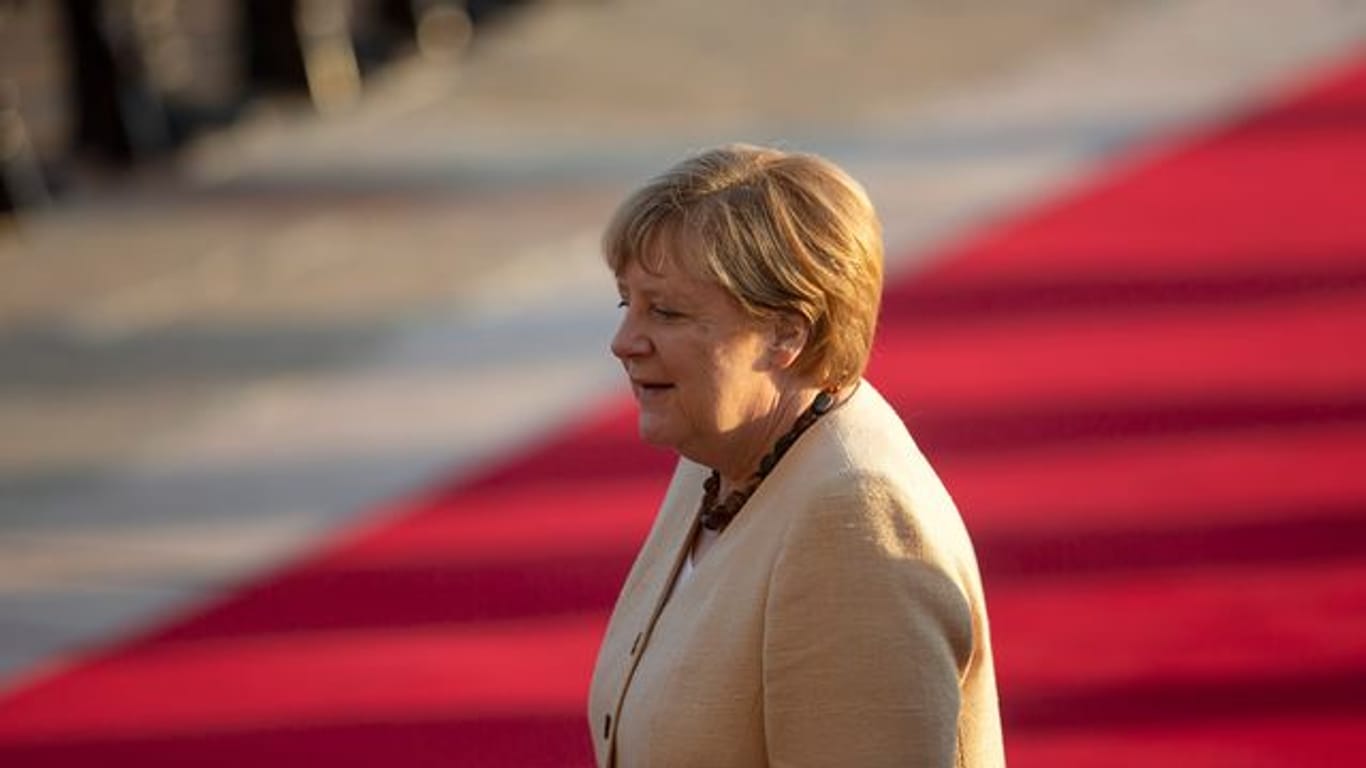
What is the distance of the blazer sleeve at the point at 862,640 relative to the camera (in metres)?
2.90

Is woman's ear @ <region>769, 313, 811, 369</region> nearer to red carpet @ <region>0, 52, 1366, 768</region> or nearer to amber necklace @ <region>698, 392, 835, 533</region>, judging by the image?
amber necklace @ <region>698, 392, 835, 533</region>

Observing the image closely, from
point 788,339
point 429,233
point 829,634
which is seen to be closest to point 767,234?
point 788,339

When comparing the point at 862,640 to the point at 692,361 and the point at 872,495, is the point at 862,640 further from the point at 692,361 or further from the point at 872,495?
the point at 692,361

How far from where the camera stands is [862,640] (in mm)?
2900

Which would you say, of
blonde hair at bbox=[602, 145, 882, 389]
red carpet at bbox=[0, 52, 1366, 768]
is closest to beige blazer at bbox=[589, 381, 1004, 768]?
blonde hair at bbox=[602, 145, 882, 389]

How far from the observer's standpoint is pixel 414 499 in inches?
278

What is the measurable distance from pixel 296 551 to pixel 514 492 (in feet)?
1.77

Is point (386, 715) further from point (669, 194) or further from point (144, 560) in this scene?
point (669, 194)

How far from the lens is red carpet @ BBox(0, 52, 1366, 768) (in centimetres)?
564

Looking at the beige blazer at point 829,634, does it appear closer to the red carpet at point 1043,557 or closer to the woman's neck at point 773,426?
the woman's neck at point 773,426

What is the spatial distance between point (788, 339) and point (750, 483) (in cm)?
17

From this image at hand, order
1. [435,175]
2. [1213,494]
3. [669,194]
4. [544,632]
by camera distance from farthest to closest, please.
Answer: [435,175], [1213,494], [544,632], [669,194]

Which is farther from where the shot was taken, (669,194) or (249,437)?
(249,437)

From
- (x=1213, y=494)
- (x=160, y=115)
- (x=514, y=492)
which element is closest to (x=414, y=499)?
(x=514, y=492)
